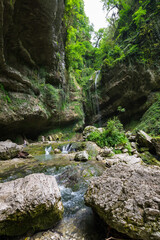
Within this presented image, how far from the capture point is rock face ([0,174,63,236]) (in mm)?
1273

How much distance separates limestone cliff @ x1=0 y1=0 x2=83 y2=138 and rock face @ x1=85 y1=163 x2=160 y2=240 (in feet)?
21.8

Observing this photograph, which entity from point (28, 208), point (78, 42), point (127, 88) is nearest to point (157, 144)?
point (28, 208)

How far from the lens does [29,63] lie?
8656 millimetres

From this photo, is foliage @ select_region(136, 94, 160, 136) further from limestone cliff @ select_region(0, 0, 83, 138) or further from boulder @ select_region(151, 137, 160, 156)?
limestone cliff @ select_region(0, 0, 83, 138)

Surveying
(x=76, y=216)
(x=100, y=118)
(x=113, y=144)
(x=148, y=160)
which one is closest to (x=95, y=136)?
(x=113, y=144)

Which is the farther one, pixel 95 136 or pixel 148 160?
pixel 95 136

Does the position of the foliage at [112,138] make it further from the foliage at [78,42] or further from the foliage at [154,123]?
the foliage at [78,42]

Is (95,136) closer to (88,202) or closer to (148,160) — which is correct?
(148,160)

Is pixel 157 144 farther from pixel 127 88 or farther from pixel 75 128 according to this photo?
pixel 75 128

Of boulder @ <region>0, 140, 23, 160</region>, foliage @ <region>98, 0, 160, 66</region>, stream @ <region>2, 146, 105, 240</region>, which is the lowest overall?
stream @ <region>2, 146, 105, 240</region>

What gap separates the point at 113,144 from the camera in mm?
6555

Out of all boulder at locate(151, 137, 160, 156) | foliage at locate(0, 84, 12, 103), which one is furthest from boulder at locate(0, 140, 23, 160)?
boulder at locate(151, 137, 160, 156)

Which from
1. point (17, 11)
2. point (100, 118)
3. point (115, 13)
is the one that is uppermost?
point (115, 13)

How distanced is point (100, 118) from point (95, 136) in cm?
996
